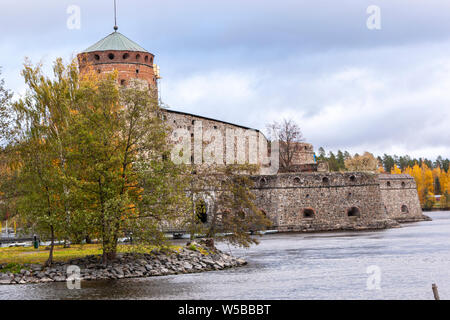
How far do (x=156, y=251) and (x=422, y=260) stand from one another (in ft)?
36.9

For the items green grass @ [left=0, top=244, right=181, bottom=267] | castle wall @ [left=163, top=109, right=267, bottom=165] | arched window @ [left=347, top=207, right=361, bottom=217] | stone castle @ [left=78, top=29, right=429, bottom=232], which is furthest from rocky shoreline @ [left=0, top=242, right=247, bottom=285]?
arched window @ [left=347, top=207, right=361, bottom=217]

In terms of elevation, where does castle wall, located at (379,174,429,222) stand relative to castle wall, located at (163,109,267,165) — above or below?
below

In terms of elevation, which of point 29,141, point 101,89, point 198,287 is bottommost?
point 198,287

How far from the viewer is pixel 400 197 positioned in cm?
5944

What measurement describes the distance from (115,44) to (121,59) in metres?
1.59

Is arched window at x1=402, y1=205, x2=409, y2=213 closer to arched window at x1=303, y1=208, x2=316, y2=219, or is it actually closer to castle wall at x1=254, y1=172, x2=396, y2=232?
castle wall at x1=254, y1=172, x2=396, y2=232

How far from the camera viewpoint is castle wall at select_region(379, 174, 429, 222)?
58438 millimetres

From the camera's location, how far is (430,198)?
97.2 metres

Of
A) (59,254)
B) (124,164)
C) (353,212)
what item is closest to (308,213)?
(353,212)

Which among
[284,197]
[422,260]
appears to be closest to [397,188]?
[284,197]

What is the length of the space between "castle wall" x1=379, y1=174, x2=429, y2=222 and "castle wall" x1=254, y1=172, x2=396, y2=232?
11.9 meters
